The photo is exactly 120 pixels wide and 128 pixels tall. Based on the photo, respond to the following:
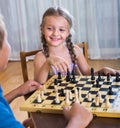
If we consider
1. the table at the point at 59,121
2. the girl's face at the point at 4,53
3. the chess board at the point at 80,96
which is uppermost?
the girl's face at the point at 4,53

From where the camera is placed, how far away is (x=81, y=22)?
4133 millimetres

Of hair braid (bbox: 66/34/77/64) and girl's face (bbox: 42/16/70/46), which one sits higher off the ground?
girl's face (bbox: 42/16/70/46)

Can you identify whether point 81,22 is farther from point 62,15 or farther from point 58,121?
point 58,121

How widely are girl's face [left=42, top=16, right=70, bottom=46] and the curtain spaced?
217 cm

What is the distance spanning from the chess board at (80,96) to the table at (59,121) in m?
0.02

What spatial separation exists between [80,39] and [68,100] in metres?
3.05

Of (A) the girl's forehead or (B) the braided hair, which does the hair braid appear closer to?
(B) the braided hair

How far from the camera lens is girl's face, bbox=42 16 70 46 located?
189 cm

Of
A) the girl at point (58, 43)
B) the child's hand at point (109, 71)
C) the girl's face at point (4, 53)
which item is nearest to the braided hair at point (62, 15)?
the girl at point (58, 43)

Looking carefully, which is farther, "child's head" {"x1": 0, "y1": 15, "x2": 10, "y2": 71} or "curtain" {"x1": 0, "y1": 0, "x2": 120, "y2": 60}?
"curtain" {"x1": 0, "y1": 0, "x2": 120, "y2": 60}

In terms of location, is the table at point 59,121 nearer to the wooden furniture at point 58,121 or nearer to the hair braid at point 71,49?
the wooden furniture at point 58,121

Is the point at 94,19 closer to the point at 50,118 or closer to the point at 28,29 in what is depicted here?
the point at 28,29

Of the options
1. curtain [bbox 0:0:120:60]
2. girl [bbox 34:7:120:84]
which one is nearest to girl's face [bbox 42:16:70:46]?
girl [bbox 34:7:120:84]

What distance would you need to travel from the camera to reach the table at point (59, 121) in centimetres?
100
